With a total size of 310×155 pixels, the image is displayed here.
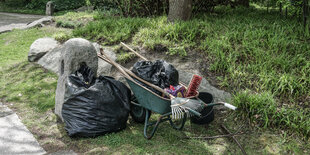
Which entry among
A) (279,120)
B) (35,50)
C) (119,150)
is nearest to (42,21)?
(35,50)

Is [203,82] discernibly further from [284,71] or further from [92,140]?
[92,140]

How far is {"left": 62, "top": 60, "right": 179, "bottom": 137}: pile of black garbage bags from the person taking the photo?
3260 mm

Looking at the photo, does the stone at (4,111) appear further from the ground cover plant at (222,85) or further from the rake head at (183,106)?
the rake head at (183,106)

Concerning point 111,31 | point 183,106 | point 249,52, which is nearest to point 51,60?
point 111,31

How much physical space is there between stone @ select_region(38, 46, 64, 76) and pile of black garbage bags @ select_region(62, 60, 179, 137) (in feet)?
7.64

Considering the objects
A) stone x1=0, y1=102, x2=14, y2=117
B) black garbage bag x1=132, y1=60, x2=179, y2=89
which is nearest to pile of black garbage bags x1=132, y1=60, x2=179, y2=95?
black garbage bag x1=132, y1=60, x2=179, y2=89

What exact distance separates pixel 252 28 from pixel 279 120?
254 cm

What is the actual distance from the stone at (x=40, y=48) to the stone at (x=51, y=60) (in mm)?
166

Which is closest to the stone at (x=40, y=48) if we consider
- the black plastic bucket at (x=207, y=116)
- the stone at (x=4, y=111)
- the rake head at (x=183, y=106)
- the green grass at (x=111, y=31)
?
the green grass at (x=111, y=31)

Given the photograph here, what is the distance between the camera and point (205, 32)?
523cm

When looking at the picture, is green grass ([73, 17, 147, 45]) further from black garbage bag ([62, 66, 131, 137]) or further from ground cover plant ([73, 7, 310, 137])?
black garbage bag ([62, 66, 131, 137])

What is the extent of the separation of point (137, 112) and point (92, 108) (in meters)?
0.77

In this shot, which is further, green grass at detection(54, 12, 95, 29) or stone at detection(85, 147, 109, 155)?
green grass at detection(54, 12, 95, 29)

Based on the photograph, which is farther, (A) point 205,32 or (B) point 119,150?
(A) point 205,32
